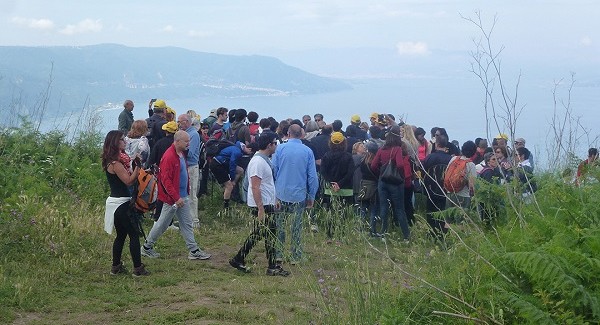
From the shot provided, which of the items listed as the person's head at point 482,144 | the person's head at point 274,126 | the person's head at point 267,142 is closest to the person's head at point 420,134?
the person's head at point 482,144

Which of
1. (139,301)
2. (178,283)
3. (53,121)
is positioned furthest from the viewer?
(53,121)

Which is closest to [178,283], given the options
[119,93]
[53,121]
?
[53,121]

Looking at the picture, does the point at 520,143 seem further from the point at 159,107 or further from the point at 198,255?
the point at 159,107

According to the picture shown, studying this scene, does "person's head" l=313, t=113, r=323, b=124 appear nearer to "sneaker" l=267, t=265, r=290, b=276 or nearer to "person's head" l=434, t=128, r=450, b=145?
"person's head" l=434, t=128, r=450, b=145

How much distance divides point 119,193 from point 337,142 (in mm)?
4413

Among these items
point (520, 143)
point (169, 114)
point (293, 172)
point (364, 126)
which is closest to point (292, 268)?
point (293, 172)

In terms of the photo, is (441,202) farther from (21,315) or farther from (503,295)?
(503,295)

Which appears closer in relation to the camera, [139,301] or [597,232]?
[597,232]

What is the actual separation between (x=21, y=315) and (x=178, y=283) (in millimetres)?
2053

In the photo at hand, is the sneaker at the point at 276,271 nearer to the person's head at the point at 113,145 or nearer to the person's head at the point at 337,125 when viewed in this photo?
the person's head at the point at 113,145

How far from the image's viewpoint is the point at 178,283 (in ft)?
31.5

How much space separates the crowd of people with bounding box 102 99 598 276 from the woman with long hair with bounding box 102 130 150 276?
12mm

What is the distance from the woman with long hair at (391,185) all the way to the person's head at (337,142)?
646mm

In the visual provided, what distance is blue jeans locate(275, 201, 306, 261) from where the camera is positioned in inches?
258
